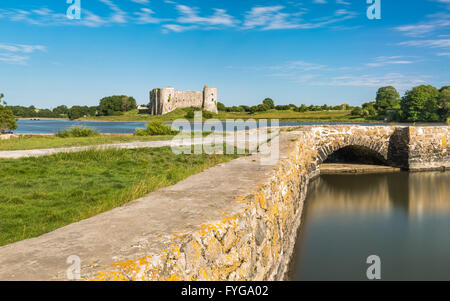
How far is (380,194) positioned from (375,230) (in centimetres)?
435

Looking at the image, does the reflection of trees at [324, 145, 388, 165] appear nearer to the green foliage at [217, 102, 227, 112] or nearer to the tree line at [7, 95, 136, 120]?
the green foliage at [217, 102, 227, 112]

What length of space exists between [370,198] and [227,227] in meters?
10.9

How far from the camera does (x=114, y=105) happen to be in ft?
351

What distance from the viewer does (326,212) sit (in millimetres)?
10367

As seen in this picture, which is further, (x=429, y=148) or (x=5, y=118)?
(x=5, y=118)

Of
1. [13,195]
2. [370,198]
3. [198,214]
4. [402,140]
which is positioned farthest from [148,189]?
[402,140]

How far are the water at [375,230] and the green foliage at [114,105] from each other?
99061 millimetres

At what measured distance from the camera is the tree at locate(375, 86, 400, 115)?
7956 centimetres

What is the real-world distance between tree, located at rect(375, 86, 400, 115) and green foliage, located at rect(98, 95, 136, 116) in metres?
77.5

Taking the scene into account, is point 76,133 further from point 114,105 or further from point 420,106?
point 114,105

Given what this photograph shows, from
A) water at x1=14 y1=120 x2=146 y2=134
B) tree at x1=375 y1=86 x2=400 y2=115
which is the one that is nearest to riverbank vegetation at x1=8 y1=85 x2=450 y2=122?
tree at x1=375 y1=86 x2=400 y2=115

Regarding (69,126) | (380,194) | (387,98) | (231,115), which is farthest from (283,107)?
(380,194)

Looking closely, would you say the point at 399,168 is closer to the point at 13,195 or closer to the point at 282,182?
the point at 282,182

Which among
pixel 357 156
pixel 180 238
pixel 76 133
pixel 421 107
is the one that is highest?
pixel 421 107
